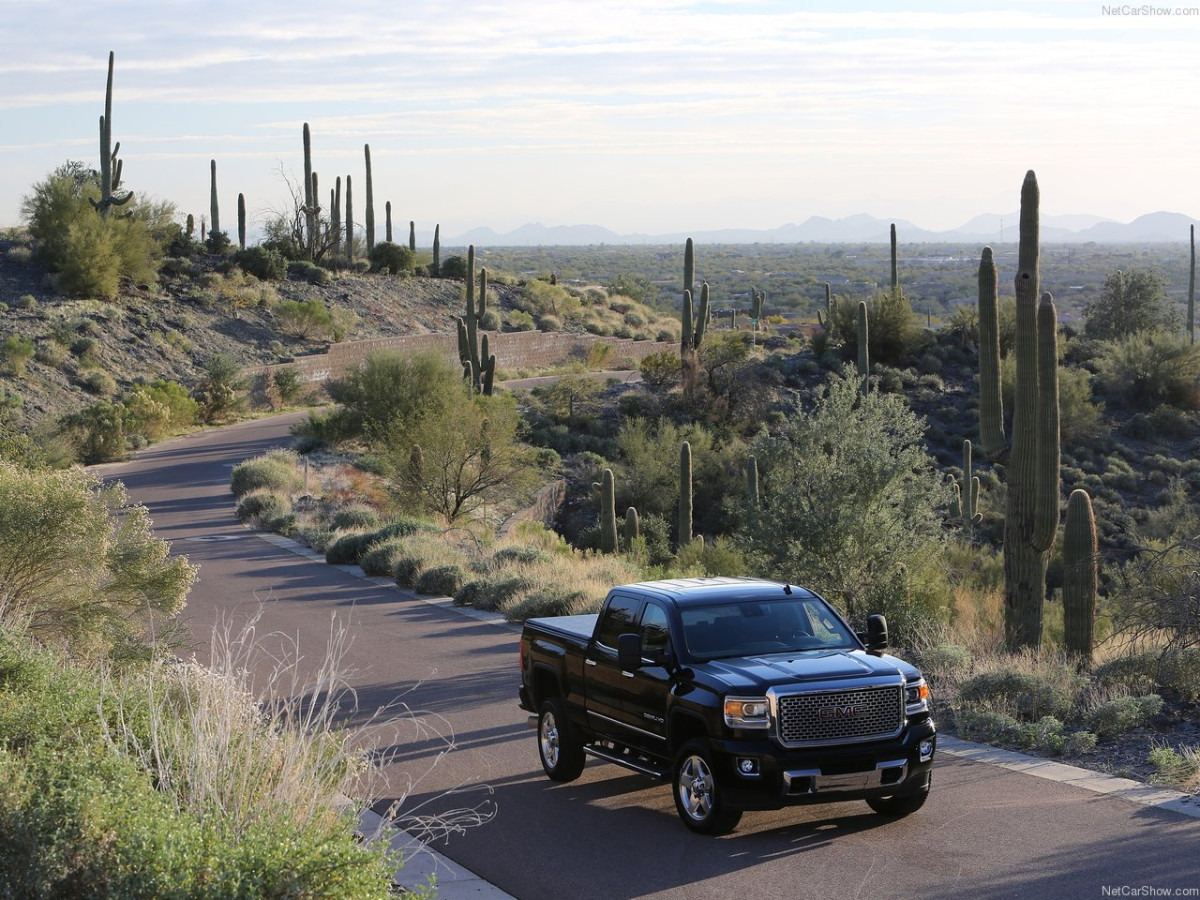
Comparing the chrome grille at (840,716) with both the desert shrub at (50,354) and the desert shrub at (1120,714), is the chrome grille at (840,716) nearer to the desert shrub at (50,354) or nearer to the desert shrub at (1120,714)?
the desert shrub at (1120,714)

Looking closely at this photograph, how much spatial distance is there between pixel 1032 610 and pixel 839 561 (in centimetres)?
370

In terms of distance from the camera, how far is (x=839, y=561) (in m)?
20.0

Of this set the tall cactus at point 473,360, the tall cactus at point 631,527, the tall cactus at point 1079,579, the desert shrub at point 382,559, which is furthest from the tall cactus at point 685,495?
the tall cactus at point 473,360

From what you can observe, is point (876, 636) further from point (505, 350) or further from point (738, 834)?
point (505, 350)

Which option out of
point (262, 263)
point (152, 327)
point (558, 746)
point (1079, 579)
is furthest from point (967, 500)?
point (262, 263)

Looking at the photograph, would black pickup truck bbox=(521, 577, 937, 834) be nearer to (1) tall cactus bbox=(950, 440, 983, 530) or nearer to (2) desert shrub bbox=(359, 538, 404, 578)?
(2) desert shrub bbox=(359, 538, 404, 578)

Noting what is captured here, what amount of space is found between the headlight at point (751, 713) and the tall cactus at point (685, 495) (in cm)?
2199

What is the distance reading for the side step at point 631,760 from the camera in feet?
29.9

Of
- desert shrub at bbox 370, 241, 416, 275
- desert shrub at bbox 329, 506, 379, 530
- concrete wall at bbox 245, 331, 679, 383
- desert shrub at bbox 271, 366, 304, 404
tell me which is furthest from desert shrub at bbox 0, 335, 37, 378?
desert shrub at bbox 370, 241, 416, 275

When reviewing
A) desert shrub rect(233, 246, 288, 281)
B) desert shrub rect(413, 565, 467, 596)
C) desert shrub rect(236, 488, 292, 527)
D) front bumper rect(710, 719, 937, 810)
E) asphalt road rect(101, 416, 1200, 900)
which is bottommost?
desert shrub rect(236, 488, 292, 527)

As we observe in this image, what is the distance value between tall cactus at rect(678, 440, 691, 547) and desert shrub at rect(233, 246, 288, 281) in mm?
39711

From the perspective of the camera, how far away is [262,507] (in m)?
30.4

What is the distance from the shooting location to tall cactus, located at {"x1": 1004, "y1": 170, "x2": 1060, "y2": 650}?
16.7 meters

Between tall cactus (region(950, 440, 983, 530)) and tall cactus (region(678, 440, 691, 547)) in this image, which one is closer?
tall cactus (region(678, 440, 691, 547))
